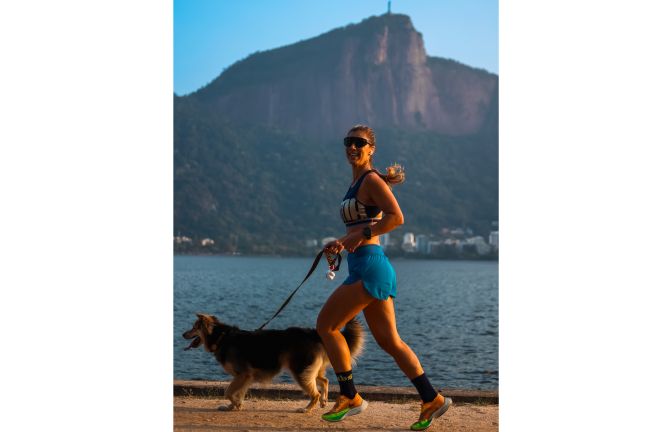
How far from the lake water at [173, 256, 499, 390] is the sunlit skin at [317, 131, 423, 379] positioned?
1.23 meters

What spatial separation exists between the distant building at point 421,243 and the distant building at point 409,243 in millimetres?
292

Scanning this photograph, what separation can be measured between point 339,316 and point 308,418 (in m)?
0.84

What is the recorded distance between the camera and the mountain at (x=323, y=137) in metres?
48.1

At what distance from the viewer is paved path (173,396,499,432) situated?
19.9 ft

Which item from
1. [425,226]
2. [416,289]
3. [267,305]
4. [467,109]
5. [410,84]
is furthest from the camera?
[410,84]

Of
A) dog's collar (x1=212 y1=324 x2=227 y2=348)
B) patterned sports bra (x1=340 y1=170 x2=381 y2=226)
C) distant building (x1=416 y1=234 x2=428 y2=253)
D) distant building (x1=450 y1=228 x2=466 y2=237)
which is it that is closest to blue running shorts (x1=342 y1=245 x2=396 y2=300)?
patterned sports bra (x1=340 y1=170 x2=381 y2=226)

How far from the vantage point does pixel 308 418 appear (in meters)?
6.35

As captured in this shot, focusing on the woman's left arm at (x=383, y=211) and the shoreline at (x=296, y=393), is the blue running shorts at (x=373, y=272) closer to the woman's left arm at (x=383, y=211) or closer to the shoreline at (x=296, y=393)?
the woman's left arm at (x=383, y=211)

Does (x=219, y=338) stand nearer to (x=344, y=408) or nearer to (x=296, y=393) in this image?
(x=296, y=393)

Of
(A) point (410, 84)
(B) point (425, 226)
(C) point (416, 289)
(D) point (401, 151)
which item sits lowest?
(C) point (416, 289)

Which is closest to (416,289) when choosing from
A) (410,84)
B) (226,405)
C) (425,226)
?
(425,226)
